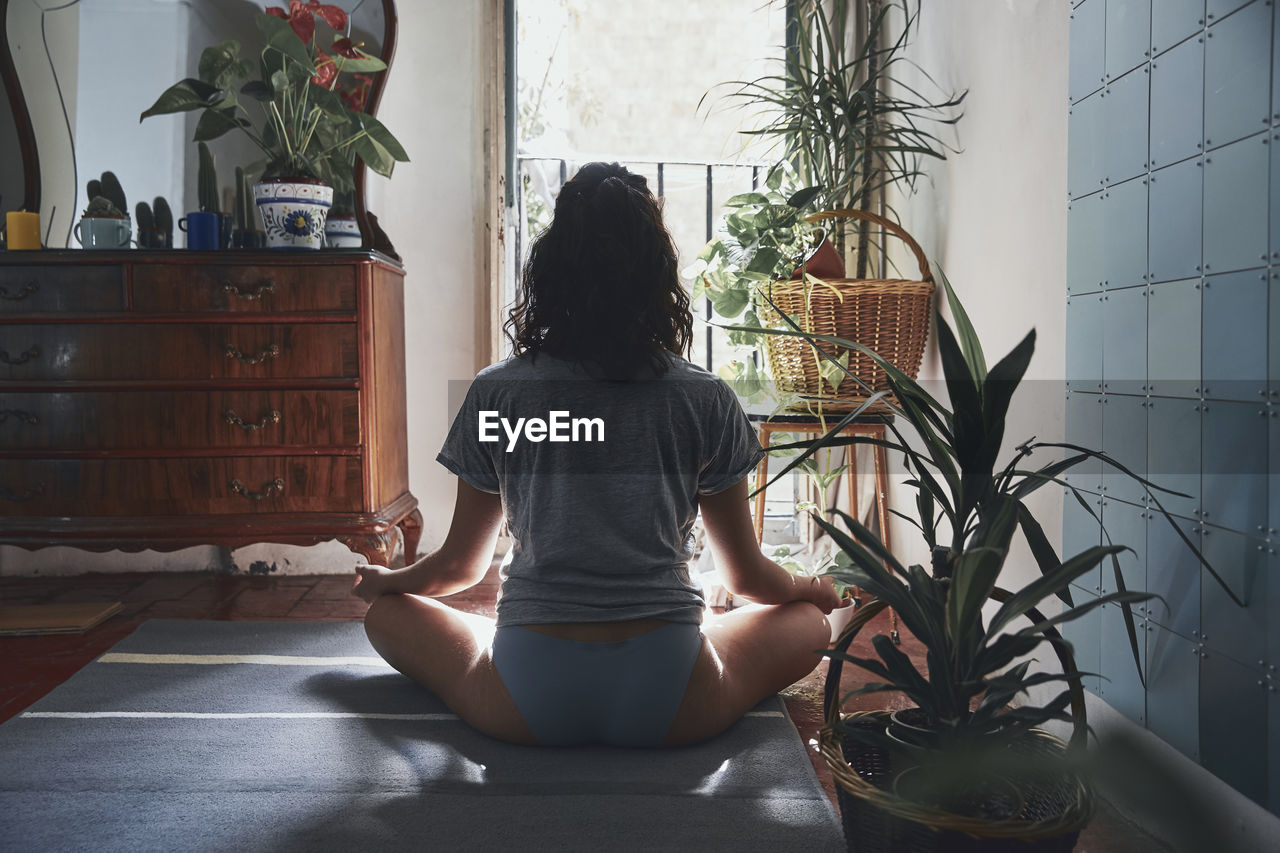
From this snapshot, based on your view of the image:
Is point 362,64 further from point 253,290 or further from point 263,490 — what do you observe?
point 263,490

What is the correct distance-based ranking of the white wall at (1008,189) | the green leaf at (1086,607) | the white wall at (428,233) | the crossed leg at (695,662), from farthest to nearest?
the white wall at (428,233), the white wall at (1008,189), the crossed leg at (695,662), the green leaf at (1086,607)

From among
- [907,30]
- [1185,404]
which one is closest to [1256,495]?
[1185,404]

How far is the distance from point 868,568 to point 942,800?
27 centimetres

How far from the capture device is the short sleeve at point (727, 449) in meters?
1.55

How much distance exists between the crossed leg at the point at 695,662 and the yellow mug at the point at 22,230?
1648 mm

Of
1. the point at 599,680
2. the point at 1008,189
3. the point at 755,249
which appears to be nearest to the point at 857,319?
the point at 755,249

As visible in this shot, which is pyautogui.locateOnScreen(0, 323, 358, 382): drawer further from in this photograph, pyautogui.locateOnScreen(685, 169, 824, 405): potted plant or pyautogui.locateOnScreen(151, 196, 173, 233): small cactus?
pyautogui.locateOnScreen(685, 169, 824, 405): potted plant

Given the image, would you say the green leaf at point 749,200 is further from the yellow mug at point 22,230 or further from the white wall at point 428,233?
the yellow mug at point 22,230

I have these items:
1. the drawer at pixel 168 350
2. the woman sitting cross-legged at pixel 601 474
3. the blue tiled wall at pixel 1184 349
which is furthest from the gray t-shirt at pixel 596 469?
the drawer at pixel 168 350

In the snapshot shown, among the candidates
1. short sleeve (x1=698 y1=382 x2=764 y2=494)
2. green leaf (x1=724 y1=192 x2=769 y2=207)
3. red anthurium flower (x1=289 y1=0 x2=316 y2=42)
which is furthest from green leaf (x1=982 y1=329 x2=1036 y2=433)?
red anthurium flower (x1=289 y1=0 x2=316 y2=42)

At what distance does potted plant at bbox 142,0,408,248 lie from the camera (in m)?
2.52

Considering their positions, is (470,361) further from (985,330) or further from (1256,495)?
(1256,495)

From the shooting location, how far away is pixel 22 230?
2.60 m

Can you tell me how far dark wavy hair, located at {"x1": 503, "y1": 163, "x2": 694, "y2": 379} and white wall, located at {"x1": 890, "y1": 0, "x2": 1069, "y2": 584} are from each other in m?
0.51
